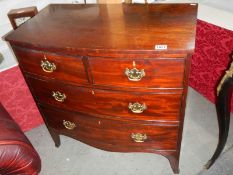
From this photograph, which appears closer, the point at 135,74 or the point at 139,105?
the point at 135,74

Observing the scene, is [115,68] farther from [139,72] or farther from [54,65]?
[54,65]

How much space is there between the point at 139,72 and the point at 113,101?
24cm

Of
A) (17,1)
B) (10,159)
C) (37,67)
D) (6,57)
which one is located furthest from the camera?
(6,57)

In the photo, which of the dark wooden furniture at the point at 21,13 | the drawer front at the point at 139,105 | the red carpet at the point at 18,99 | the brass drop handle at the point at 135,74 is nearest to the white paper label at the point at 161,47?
the brass drop handle at the point at 135,74

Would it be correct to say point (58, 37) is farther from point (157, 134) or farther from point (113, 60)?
point (157, 134)

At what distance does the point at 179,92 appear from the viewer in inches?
41.8

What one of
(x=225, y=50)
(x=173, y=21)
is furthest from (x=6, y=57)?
(x=225, y=50)

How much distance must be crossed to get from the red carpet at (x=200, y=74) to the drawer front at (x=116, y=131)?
34 cm

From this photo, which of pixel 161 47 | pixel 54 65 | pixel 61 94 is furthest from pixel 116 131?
pixel 161 47

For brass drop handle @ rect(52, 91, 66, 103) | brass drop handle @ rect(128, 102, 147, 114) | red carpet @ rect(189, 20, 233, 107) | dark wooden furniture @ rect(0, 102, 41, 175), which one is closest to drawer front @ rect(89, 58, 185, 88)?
brass drop handle @ rect(128, 102, 147, 114)

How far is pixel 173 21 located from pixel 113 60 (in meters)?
0.35

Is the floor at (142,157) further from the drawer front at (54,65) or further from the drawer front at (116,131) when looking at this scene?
the drawer front at (54,65)

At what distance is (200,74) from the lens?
6.20ft

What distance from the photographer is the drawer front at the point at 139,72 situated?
974 mm
